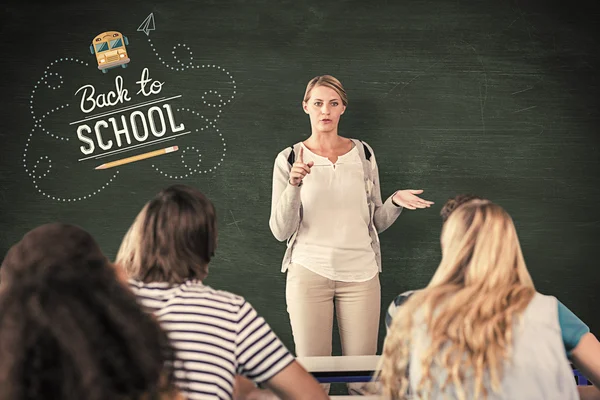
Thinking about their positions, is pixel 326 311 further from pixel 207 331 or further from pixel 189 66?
pixel 207 331

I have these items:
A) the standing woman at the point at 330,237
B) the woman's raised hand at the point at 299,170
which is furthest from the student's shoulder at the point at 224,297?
the standing woman at the point at 330,237

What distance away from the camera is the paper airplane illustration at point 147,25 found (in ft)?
12.8

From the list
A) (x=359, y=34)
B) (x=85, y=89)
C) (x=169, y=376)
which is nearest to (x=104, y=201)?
(x=85, y=89)

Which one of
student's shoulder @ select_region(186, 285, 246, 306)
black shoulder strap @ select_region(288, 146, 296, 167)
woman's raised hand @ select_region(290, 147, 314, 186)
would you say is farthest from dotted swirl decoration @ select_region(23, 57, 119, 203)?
student's shoulder @ select_region(186, 285, 246, 306)

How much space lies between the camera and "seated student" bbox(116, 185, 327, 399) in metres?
1.67

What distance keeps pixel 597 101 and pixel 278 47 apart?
166cm

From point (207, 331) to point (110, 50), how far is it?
102 inches

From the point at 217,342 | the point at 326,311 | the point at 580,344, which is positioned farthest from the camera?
the point at 326,311

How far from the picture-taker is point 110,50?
3904 millimetres

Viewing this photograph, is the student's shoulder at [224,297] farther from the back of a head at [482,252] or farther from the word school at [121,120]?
the word school at [121,120]

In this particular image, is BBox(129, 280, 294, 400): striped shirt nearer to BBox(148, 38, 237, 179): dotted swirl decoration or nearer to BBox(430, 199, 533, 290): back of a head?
BBox(430, 199, 533, 290): back of a head

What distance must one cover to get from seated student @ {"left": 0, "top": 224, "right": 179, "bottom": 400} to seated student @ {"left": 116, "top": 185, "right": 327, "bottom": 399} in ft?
1.28

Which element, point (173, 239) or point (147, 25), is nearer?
point (173, 239)

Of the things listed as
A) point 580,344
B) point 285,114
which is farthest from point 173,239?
point 285,114
